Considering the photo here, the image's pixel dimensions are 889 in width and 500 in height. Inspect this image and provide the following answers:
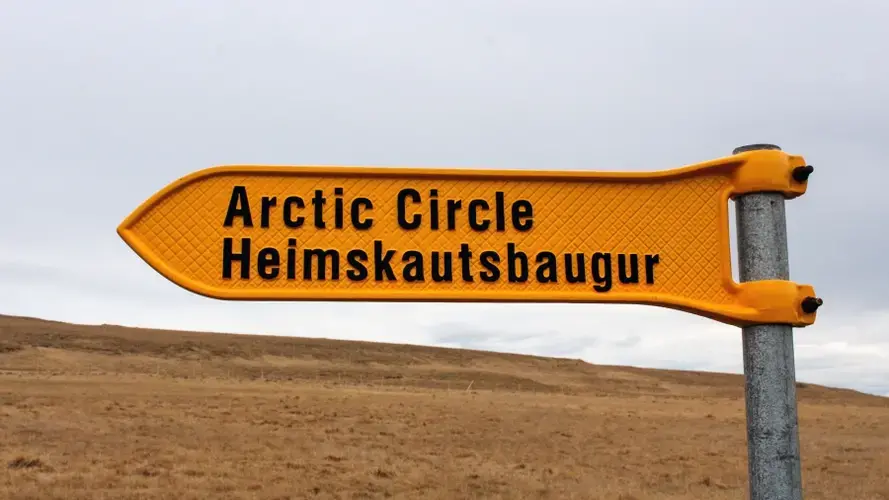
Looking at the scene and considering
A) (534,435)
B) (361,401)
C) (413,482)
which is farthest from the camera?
(361,401)

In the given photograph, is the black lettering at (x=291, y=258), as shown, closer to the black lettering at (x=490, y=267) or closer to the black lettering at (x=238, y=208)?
the black lettering at (x=238, y=208)

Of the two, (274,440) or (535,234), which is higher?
(535,234)

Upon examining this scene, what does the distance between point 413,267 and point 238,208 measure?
0.77 meters

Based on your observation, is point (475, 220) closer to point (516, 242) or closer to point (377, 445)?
point (516, 242)

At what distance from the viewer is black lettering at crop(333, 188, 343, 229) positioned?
10.6 feet

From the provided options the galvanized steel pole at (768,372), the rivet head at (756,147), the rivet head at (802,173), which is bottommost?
the galvanized steel pole at (768,372)

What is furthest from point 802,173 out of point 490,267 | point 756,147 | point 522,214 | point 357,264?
point 357,264

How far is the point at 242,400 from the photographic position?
2492 centimetres

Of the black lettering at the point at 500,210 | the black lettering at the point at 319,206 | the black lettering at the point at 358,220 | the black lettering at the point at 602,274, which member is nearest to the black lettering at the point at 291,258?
the black lettering at the point at 319,206

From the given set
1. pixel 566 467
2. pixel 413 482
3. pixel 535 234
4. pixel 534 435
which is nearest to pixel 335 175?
pixel 535 234

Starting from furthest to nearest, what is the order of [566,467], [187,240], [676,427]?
[676,427] → [566,467] → [187,240]

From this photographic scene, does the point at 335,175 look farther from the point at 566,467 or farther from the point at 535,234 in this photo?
the point at 566,467

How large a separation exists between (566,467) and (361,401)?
11.1m

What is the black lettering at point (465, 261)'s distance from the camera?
320cm
